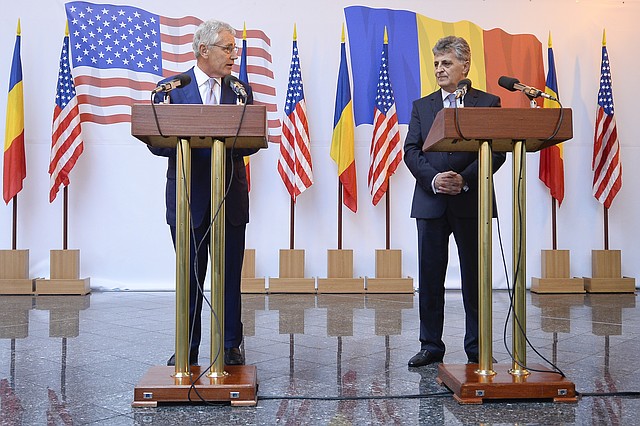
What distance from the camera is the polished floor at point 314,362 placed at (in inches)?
81.6

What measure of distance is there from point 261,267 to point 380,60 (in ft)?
7.59

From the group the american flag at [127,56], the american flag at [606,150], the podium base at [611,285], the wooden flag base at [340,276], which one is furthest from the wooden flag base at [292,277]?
the american flag at [606,150]

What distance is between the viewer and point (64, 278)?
5816 mm

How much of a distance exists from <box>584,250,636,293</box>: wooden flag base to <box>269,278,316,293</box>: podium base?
2617 millimetres

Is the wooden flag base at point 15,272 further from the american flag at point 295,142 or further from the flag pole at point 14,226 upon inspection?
the american flag at point 295,142

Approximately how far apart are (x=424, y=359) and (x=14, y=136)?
462 centimetres

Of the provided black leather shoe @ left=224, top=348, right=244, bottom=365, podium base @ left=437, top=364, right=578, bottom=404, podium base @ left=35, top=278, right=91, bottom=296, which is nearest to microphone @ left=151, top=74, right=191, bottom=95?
black leather shoe @ left=224, top=348, right=244, bottom=365

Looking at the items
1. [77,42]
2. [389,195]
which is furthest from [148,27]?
[389,195]

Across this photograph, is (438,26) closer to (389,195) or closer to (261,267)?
(389,195)

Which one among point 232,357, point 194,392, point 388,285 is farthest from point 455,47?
point 388,285

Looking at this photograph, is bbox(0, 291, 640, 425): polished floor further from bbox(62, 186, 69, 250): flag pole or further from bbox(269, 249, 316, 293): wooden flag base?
bbox(62, 186, 69, 250): flag pole

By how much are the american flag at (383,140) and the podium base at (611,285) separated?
2.12 metres

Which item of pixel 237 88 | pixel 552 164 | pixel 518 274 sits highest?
pixel 552 164

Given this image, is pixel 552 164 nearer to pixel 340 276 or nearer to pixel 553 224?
pixel 553 224
